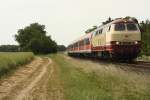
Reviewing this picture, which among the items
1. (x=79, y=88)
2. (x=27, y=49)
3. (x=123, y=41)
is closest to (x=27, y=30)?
(x=27, y=49)

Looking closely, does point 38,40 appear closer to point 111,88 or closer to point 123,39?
point 123,39

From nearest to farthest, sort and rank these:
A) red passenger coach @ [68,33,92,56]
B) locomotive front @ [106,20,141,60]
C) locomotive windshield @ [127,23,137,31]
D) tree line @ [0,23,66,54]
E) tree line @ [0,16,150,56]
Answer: locomotive front @ [106,20,141,60] → locomotive windshield @ [127,23,137,31] → red passenger coach @ [68,33,92,56] → tree line @ [0,16,150,56] → tree line @ [0,23,66,54]

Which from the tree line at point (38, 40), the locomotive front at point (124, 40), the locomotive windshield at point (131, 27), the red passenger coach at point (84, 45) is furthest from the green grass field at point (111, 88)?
the tree line at point (38, 40)

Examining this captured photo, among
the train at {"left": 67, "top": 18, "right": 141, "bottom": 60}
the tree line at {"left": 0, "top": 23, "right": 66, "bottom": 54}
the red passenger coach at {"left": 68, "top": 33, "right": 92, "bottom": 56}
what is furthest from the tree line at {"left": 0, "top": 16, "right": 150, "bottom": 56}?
the train at {"left": 67, "top": 18, "right": 141, "bottom": 60}

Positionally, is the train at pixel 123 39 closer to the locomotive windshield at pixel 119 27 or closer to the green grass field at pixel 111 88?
the locomotive windshield at pixel 119 27

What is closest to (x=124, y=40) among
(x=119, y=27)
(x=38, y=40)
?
(x=119, y=27)

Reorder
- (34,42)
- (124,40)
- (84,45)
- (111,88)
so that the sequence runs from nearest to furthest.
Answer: (111,88), (124,40), (84,45), (34,42)

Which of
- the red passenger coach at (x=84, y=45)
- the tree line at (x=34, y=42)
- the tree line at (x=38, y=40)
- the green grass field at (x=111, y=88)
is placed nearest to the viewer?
the green grass field at (x=111, y=88)

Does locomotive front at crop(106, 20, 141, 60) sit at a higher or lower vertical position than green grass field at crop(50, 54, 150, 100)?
higher

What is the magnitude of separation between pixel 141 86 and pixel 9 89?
19.4 ft

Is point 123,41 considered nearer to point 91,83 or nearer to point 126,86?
point 91,83

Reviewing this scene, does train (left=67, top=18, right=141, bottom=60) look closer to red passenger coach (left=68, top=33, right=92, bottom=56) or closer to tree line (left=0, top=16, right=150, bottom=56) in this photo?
red passenger coach (left=68, top=33, right=92, bottom=56)

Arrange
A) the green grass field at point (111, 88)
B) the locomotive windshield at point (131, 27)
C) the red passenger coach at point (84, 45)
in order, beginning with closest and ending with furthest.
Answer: the green grass field at point (111, 88) → the locomotive windshield at point (131, 27) → the red passenger coach at point (84, 45)

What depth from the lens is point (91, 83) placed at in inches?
733
